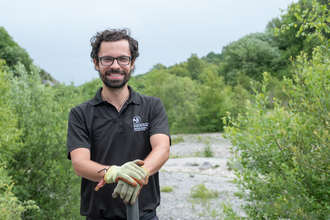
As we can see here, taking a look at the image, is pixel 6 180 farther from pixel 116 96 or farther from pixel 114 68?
pixel 114 68

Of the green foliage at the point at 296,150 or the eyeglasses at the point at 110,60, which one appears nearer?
the eyeglasses at the point at 110,60

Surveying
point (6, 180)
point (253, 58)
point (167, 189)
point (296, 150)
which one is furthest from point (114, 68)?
point (253, 58)

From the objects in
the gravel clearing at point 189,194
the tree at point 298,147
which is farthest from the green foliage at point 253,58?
the tree at point 298,147

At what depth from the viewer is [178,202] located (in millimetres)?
10305

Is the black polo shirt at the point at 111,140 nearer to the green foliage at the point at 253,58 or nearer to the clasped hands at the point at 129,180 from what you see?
the clasped hands at the point at 129,180

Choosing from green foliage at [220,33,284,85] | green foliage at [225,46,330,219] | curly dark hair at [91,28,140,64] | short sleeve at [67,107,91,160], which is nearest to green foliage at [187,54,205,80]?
green foliage at [220,33,284,85]

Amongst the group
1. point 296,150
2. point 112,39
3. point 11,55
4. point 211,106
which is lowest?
point 296,150

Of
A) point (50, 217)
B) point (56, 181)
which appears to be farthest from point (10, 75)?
point (50, 217)

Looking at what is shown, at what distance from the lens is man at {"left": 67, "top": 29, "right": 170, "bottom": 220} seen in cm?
252

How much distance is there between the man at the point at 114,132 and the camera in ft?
8.26

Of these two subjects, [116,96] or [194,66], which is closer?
[116,96]

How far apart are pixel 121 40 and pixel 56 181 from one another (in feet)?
22.4

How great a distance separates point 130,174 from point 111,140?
0.64 metres

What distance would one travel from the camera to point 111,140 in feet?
8.43
